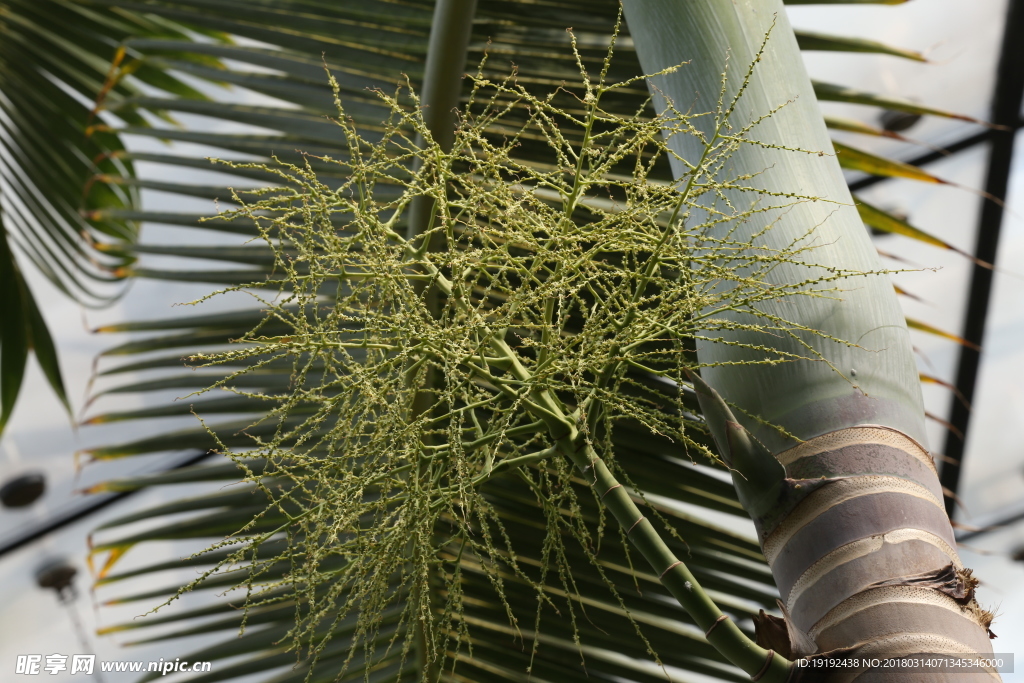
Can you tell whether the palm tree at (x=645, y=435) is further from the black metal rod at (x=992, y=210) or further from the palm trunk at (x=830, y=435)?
the black metal rod at (x=992, y=210)

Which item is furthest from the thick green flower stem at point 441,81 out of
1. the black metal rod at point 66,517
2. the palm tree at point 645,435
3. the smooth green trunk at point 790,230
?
the black metal rod at point 66,517

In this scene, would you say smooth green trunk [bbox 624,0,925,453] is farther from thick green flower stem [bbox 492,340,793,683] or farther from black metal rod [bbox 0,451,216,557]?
black metal rod [bbox 0,451,216,557]

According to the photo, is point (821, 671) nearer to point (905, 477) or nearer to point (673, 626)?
point (905, 477)

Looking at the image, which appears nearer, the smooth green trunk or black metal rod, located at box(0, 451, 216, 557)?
the smooth green trunk

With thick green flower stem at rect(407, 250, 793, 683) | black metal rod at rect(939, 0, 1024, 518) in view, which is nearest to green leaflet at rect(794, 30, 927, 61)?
thick green flower stem at rect(407, 250, 793, 683)

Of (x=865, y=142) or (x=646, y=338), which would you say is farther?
(x=865, y=142)

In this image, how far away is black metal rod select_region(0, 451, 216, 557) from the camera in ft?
9.84

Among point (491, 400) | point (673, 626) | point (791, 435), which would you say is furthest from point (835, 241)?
point (673, 626)

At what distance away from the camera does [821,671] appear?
0.48 meters

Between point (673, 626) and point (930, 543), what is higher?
point (930, 543)

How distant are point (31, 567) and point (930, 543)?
3.44m

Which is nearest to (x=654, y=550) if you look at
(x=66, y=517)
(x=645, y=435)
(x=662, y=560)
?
(x=662, y=560)

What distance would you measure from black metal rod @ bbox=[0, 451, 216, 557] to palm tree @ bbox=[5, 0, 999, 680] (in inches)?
79.9

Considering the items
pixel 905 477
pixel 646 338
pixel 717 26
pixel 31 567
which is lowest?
pixel 31 567
